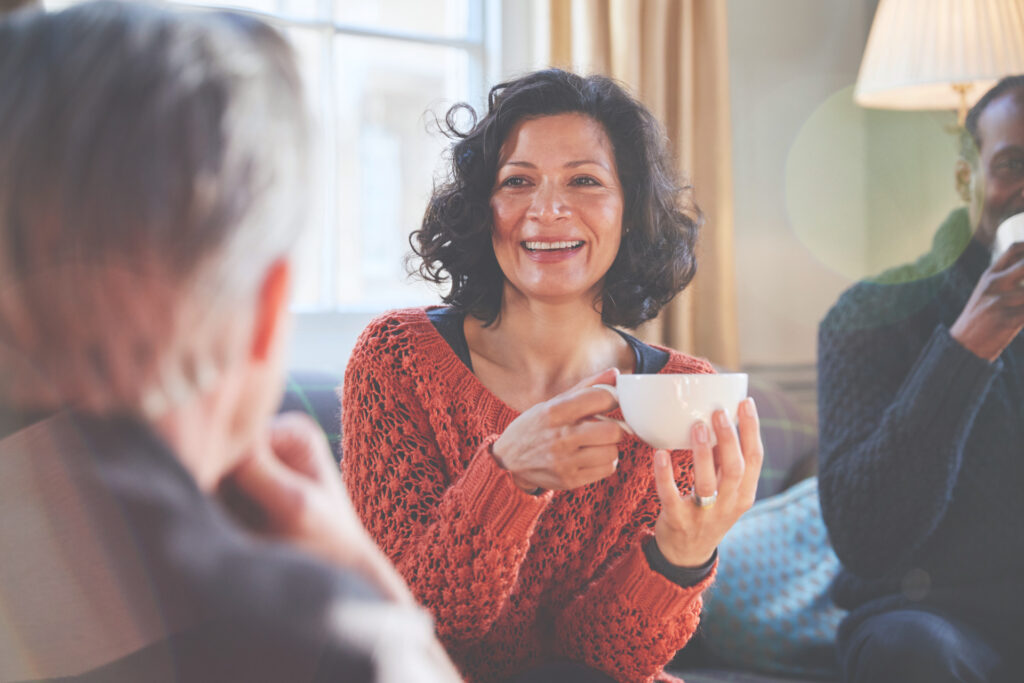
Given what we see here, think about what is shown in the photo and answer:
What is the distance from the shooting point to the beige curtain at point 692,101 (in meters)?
1.87

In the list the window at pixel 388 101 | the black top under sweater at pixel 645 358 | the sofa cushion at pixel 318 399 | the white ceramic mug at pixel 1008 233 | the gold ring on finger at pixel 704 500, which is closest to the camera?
the gold ring on finger at pixel 704 500

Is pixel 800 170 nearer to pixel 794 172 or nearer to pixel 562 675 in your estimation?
pixel 794 172

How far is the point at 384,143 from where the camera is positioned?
1959 millimetres

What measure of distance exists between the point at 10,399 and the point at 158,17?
0.13 meters

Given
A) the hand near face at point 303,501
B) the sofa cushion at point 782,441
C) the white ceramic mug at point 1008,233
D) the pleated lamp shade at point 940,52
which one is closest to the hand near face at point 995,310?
the white ceramic mug at point 1008,233

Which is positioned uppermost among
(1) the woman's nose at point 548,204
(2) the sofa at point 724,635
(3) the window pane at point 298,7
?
(3) the window pane at point 298,7

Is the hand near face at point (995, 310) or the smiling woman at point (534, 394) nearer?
the smiling woman at point (534, 394)

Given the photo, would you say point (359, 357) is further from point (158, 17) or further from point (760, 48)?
point (760, 48)

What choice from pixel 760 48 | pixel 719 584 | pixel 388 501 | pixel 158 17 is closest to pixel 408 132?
pixel 760 48

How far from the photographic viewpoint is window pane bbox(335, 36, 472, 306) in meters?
1.86

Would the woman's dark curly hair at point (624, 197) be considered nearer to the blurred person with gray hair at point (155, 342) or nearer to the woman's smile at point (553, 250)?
the woman's smile at point (553, 250)

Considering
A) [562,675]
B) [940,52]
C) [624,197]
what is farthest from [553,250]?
[940,52]

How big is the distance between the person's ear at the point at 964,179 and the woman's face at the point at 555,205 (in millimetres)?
442

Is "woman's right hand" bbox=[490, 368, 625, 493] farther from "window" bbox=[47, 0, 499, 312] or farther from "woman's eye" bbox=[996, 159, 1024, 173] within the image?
"window" bbox=[47, 0, 499, 312]
